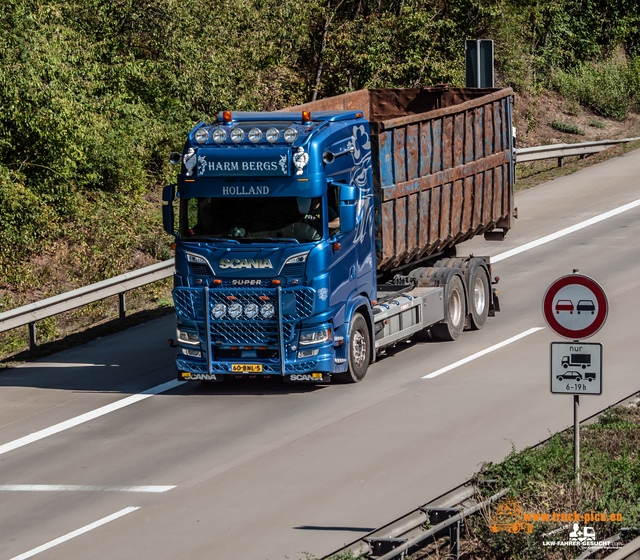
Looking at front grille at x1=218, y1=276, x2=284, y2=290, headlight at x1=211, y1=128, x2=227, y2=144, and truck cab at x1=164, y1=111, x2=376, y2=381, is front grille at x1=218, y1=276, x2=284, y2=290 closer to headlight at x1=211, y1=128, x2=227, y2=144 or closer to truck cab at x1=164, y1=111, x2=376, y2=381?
truck cab at x1=164, y1=111, x2=376, y2=381

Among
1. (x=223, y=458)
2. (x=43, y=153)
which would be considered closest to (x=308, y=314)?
(x=223, y=458)

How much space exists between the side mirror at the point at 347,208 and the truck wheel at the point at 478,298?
15.0 feet

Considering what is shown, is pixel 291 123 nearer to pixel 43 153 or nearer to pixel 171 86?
pixel 43 153

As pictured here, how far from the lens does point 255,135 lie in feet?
44.9

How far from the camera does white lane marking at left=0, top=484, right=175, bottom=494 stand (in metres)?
10.8

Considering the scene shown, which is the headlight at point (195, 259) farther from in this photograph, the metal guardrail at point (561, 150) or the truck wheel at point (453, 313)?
the metal guardrail at point (561, 150)

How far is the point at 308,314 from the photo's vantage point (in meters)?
13.6

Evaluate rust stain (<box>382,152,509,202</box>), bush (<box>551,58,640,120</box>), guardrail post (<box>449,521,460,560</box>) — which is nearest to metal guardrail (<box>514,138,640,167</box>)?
bush (<box>551,58,640,120</box>)

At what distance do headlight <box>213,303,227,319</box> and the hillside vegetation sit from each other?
620 centimetres

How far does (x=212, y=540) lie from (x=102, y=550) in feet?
3.18

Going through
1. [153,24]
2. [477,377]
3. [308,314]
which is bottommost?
[477,377]


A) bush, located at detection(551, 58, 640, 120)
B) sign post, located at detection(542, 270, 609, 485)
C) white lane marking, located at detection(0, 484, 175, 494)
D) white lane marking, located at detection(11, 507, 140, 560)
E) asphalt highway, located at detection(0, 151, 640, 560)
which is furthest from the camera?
bush, located at detection(551, 58, 640, 120)

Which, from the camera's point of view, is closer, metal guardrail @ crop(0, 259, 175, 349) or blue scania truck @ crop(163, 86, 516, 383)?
blue scania truck @ crop(163, 86, 516, 383)

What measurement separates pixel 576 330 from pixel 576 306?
212 mm
